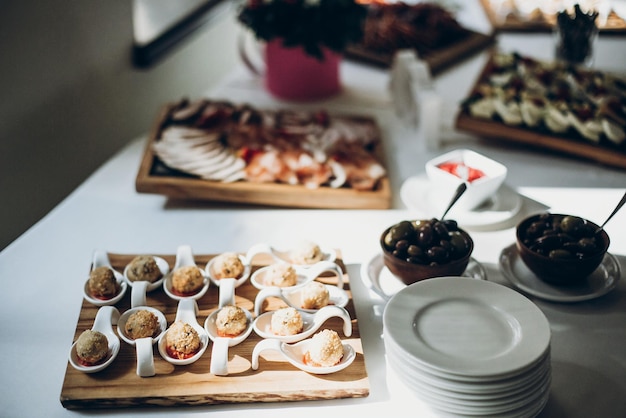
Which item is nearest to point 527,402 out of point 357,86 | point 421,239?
point 421,239

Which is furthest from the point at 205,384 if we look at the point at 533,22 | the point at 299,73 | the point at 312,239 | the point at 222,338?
the point at 533,22

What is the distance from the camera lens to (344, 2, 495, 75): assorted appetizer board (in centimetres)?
229

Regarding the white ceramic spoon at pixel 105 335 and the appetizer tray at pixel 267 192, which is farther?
the appetizer tray at pixel 267 192

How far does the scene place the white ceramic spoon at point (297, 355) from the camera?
97cm

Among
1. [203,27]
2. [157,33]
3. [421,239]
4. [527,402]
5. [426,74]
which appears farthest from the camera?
[203,27]

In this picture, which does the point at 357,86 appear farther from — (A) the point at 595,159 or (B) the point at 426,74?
(A) the point at 595,159

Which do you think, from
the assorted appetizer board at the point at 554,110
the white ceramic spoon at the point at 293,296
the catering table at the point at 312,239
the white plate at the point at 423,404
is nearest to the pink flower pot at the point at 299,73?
the catering table at the point at 312,239

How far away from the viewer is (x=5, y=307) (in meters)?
1.17

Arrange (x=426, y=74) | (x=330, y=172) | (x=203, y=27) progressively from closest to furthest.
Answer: (x=330, y=172)
(x=426, y=74)
(x=203, y=27)

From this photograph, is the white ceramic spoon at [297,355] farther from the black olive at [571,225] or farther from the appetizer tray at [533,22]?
the appetizer tray at [533,22]

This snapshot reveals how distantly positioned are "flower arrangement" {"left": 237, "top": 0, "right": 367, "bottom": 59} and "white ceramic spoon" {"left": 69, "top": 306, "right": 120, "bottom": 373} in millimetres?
1086

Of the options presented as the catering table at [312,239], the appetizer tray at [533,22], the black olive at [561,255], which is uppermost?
the appetizer tray at [533,22]

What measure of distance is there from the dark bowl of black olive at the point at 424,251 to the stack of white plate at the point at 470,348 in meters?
0.08

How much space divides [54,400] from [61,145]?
1103mm
